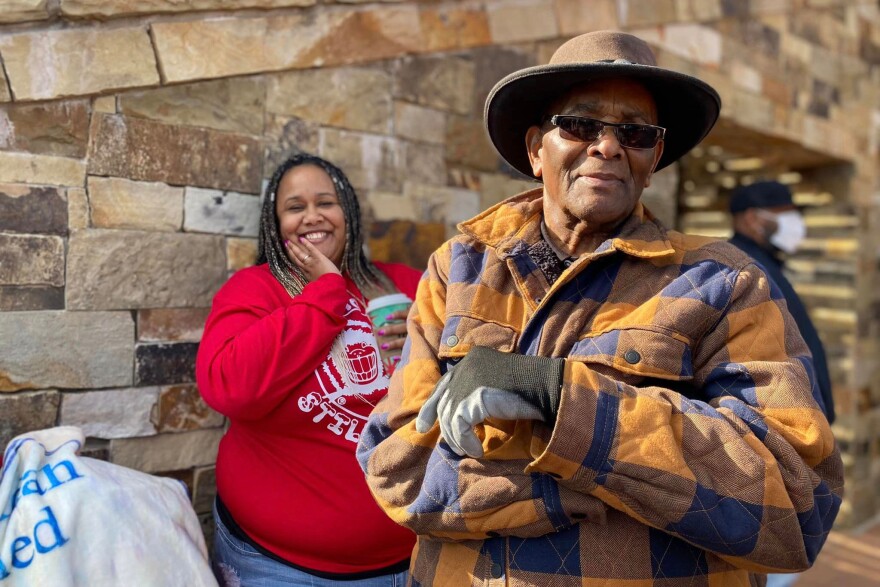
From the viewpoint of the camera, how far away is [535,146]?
5.88ft

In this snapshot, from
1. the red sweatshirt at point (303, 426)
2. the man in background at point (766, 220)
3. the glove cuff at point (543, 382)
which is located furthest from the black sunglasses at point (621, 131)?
the man in background at point (766, 220)

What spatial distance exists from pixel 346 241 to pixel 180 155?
0.60 m

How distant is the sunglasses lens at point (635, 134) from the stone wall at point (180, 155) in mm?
1418

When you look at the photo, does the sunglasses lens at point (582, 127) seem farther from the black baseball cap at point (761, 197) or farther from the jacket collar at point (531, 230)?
the black baseball cap at point (761, 197)

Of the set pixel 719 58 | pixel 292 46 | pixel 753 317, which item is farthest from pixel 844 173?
pixel 753 317

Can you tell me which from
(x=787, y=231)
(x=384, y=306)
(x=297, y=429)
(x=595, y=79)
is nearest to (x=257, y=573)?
(x=297, y=429)

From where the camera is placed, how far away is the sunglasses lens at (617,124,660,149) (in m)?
1.57

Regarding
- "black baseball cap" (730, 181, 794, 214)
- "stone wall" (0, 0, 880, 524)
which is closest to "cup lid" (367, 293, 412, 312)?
"stone wall" (0, 0, 880, 524)

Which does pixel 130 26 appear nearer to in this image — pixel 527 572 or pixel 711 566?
pixel 527 572

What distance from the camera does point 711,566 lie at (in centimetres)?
143

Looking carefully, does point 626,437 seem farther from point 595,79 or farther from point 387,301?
point 387,301

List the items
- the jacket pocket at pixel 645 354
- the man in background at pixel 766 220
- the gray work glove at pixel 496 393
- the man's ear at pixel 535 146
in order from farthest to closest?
1. the man in background at pixel 766 220
2. the man's ear at pixel 535 146
3. the jacket pocket at pixel 645 354
4. the gray work glove at pixel 496 393

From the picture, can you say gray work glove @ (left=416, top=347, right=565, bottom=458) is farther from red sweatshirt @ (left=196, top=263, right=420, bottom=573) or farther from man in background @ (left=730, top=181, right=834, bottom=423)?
man in background @ (left=730, top=181, right=834, bottom=423)

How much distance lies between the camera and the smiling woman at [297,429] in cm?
199
